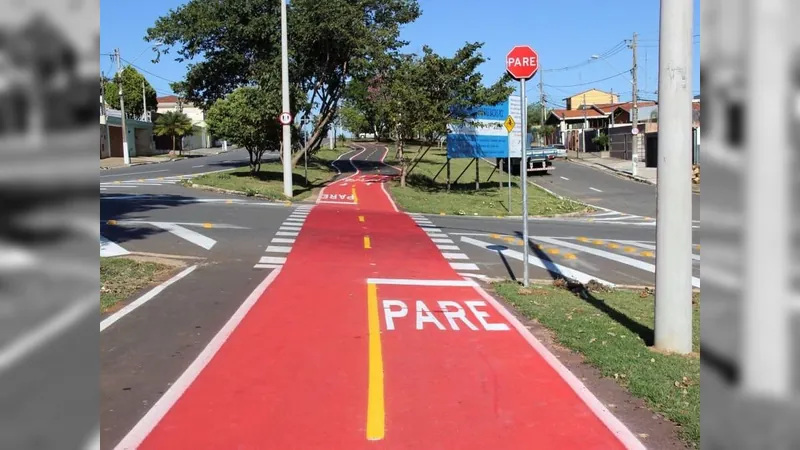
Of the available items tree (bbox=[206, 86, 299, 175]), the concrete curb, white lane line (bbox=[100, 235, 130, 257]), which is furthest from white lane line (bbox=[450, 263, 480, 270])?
A: the concrete curb

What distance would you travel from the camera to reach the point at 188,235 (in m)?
14.0

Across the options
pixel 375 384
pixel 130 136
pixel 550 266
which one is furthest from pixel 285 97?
pixel 130 136

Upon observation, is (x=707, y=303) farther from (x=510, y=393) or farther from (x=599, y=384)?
(x=599, y=384)

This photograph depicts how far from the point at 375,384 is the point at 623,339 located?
2909mm

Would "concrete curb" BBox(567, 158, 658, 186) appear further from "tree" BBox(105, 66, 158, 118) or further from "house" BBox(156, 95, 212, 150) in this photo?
"tree" BBox(105, 66, 158, 118)

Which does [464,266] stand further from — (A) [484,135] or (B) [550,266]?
(A) [484,135]

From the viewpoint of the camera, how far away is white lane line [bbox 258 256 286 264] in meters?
11.4

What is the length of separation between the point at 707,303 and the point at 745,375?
0.23m

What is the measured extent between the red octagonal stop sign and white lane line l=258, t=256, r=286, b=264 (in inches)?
208

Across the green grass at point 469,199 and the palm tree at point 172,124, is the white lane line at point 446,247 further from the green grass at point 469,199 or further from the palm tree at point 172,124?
the palm tree at point 172,124

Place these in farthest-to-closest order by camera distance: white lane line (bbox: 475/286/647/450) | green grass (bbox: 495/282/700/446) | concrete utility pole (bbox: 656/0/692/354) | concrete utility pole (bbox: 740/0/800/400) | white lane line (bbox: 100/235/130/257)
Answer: white lane line (bbox: 100/235/130/257)
concrete utility pole (bbox: 656/0/692/354)
green grass (bbox: 495/282/700/446)
white lane line (bbox: 475/286/647/450)
concrete utility pole (bbox: 740/0/800/400)

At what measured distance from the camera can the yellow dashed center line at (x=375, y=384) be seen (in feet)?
14.1

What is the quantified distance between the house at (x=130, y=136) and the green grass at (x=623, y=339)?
4859cm

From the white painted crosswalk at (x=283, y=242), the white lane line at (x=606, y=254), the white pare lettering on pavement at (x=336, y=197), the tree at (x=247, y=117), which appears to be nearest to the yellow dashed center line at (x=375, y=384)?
the white painted crosswalk at (x=283, y=242)
